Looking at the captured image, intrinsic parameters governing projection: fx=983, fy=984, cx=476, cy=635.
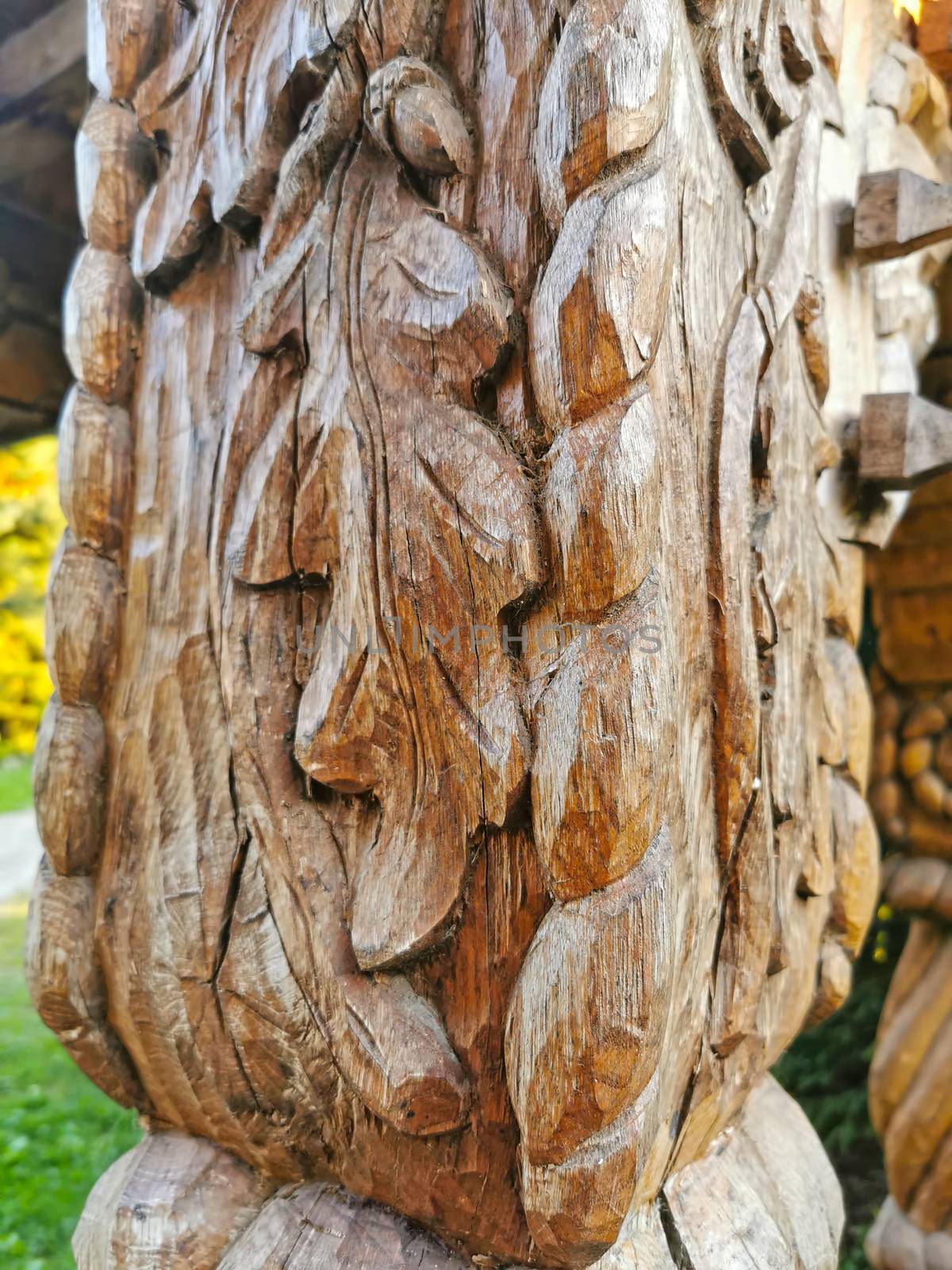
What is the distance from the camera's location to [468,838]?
1.80ft

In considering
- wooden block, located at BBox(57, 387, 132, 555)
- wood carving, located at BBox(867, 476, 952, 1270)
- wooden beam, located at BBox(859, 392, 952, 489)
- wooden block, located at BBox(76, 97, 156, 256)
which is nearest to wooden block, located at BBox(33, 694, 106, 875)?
wooden block, located at BBox(57, 387, 132, 555)

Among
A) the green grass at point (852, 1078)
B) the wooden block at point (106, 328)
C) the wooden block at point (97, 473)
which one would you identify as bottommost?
the green grass at point (852, 1078)

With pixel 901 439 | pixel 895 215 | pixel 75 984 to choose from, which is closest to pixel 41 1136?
pixel 75 984

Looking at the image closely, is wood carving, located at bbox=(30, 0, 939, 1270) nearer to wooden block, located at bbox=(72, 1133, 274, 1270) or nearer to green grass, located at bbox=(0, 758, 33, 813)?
wooden block, located at bbox=(72, 1133, 274, 1270)

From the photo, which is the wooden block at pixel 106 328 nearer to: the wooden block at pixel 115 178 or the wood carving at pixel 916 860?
the wooden block at pixel 115 178

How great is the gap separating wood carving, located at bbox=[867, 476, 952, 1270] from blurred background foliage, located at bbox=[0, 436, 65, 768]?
2350 millimetres

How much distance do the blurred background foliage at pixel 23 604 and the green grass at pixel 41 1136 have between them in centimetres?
68

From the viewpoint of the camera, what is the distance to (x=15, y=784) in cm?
373

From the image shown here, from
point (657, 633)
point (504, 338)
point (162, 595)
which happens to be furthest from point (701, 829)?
point (162, 595)

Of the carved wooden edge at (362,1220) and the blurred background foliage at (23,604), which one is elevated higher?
the blurred background foliage at (23,604)

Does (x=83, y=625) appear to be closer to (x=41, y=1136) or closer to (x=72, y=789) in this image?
(x=72, y=789)

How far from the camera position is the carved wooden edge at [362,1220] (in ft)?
1.94

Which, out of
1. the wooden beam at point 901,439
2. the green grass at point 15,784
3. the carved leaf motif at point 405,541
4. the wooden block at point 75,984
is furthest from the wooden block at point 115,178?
the green grass at point 15,784

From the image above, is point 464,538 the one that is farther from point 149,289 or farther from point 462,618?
point 149,289
